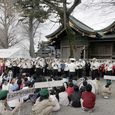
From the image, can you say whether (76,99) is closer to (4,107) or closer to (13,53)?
(4,107)

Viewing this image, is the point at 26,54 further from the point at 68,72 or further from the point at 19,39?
the point at 19,39

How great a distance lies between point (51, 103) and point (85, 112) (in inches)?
68.1

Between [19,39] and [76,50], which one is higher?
[19,39]

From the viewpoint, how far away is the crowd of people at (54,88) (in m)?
9.81

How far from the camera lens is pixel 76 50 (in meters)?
28.2

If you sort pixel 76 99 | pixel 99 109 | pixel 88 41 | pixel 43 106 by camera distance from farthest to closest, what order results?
pixel 88 41 < pixel 76 99 < pixel 99 109 < pixel 43 106

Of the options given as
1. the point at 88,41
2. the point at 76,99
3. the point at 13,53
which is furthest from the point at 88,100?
the point at 13,53

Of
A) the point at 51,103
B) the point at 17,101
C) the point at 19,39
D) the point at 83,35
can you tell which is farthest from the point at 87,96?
the point at 19,39

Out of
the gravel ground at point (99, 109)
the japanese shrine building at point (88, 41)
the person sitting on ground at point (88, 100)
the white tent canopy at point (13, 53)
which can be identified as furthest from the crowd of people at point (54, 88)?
the japanese shrine building at point (88, 41)

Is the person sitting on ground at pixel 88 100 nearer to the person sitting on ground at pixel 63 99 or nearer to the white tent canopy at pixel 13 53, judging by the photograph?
the person sitting on ground at pixel 63 99

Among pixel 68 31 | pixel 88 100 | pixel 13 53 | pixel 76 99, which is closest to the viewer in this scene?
pixel 88 100

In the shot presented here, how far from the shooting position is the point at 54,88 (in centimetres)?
1268

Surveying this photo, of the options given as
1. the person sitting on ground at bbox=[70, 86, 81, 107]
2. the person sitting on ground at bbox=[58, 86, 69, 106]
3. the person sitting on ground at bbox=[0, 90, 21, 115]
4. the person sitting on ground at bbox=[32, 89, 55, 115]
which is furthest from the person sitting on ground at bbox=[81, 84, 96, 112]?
the person sitting on ground at bbox=[0, 90, 21, 115]

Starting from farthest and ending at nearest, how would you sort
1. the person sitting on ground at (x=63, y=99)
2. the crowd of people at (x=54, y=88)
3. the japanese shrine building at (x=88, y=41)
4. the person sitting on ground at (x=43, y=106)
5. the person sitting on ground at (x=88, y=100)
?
the japanese shrine building at (x=88, y=41)
the person sitting on ground at (x=63, y=99)
the person sitting on ground at (x=88, y=100)
the crowd of people at (x=54, y=88)
the person sitting on ground at (x=43, y=106)
